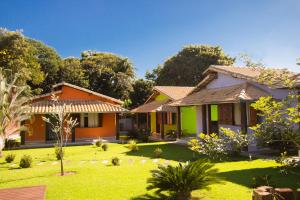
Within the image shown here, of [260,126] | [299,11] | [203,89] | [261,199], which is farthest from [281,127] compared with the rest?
[203,89]

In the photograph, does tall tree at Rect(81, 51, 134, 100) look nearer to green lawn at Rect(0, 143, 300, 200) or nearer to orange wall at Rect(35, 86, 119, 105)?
orange wall at Rect(35, 86, 119, 105)

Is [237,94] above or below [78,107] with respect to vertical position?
above

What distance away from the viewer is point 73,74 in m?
43.4

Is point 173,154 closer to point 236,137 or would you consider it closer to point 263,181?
point 263,181

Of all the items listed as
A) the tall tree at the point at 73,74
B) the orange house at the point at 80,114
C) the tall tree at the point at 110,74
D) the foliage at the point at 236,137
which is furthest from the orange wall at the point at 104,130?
the foliage at the point at 236,137

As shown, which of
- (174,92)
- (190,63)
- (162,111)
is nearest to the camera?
(162,111)

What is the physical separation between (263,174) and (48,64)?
36.8 metres

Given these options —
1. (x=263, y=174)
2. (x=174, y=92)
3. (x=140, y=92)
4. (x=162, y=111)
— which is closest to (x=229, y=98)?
(x=263, y=174)

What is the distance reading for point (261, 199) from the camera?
625 cm

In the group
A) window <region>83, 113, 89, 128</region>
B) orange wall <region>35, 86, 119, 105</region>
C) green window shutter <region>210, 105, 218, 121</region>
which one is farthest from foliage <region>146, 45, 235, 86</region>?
green window shutter <region>210, 105, 218, 121</region>

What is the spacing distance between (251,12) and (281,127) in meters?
7.53

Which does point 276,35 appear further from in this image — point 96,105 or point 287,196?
point 96,105

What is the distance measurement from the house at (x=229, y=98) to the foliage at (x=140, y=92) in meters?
21.3

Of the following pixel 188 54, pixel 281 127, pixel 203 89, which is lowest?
pixel 281 127
